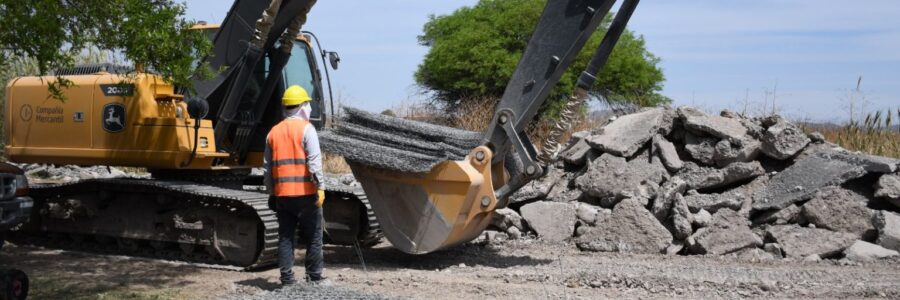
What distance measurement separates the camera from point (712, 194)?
9.14 m

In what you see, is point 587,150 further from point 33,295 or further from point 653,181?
point 33,295

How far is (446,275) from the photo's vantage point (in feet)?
23.3

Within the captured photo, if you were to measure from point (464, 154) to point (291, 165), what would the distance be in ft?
4.79

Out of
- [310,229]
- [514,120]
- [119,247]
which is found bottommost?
[119,247]

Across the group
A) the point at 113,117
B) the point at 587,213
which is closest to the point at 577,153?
the point at 587,213

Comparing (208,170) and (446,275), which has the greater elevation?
(208,170)

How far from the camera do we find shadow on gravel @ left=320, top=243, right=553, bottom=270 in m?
7.68

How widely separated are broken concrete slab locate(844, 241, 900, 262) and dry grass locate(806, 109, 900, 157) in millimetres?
4544

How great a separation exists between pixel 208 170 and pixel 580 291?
368 cm

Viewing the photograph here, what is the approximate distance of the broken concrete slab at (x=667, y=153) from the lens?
941 cm

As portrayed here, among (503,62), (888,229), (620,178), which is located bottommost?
(888,229)

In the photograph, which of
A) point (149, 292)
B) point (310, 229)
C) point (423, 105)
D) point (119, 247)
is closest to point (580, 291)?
point (310, 229)

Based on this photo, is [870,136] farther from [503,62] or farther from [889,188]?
[503,62]

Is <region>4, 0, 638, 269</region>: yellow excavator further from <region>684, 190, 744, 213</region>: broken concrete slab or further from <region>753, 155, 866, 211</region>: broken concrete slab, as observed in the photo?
<region>753, 155, 866, 211</region>: broken concrete slab
